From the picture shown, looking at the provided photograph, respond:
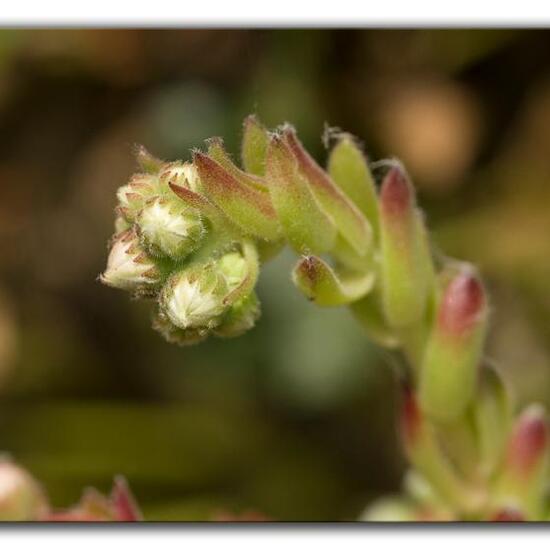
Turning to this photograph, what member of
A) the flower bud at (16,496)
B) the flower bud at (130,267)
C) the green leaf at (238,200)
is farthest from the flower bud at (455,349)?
the flower bud at (16,496)

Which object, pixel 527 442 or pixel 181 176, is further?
pixel 527 442

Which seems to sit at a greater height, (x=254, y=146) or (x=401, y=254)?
(x=254, y=146)

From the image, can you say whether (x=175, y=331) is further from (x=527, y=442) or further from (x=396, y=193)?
(x=527, y=442)

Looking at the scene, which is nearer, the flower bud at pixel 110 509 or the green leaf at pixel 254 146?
the green leaf at pixel 254 146

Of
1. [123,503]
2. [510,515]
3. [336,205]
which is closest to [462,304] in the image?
→ [336,205]

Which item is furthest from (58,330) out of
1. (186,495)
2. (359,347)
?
(359,347)

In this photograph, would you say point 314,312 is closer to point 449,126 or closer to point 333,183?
point 449,126

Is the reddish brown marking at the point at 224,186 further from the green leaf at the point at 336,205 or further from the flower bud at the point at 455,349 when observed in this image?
the flower bud at the point at 455,349
